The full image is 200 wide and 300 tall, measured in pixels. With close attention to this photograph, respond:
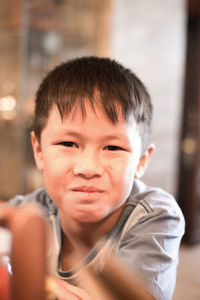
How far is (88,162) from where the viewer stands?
2.49ft

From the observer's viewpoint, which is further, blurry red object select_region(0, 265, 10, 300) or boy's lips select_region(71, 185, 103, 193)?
boy's lips select_region(71, 185, 103, 193)

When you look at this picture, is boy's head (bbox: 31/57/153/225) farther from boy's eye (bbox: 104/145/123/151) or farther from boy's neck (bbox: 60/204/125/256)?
boy's neck (bbox: 60/204/125/256)

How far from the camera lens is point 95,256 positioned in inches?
35.7

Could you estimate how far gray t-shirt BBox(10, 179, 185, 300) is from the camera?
2.45 ft

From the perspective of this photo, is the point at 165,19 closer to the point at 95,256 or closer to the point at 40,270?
the point at 95,256

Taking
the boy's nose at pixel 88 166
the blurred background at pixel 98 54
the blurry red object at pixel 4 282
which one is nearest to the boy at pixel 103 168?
the boy's nose at pixel 88 166

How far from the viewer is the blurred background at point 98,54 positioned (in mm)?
2580

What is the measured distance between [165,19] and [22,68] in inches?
50.6

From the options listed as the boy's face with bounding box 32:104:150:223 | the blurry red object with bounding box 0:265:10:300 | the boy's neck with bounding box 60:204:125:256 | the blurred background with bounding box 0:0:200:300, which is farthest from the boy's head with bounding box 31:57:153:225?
the blurred background with bounding box 0:0:200:300

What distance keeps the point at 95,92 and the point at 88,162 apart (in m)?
0.19

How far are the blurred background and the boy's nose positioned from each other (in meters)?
1.86

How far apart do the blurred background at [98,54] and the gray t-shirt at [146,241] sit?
173 cm

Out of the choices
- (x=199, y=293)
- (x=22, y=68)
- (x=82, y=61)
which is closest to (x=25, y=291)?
(x=82, y=61)

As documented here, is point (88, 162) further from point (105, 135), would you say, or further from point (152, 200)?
point (152, 200)
